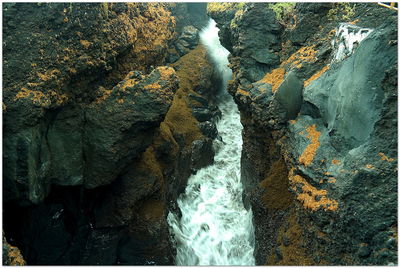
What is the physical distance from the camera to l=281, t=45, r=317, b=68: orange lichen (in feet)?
29.9

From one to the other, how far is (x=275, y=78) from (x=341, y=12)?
2.38 m

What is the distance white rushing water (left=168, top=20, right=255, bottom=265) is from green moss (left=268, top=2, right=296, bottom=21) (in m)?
6.49

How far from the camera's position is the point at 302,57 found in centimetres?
938

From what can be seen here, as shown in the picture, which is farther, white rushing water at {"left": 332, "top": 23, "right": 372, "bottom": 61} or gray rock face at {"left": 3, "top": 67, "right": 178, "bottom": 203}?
gray rock face at {"left": 3, "top": 67, "right": 178, "bottom": 203}

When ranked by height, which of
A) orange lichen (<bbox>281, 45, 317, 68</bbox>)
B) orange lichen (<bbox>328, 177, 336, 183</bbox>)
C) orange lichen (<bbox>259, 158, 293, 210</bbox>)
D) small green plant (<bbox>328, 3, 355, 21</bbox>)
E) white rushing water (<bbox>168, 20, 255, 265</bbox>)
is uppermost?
small green plant (<bbox>328, 3, 355, 21</bbox>)

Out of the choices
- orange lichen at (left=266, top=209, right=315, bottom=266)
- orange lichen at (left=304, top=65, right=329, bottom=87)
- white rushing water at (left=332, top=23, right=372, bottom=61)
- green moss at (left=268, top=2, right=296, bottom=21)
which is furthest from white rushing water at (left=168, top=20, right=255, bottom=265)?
green moss at (left=268, top=2, right=296, bottom=21)

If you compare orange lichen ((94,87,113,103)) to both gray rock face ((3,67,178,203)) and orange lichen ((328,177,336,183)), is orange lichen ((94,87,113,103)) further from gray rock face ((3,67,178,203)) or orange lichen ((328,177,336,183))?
orange lichen ((328,177,336,183))

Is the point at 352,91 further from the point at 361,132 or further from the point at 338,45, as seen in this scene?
the point at 338,45

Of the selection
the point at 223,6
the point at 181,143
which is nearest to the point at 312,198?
the point at 181,143

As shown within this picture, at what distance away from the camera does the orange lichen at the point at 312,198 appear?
6594mm

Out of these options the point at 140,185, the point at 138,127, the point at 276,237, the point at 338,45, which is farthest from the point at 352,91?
the point at 140,185

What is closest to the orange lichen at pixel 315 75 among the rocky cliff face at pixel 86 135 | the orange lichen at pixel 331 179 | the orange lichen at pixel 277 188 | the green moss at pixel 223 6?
the orange lichen at pixel 277 188

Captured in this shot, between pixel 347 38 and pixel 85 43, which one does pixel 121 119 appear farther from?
pixel 347 38

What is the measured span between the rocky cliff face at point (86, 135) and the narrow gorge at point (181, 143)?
36 mm
